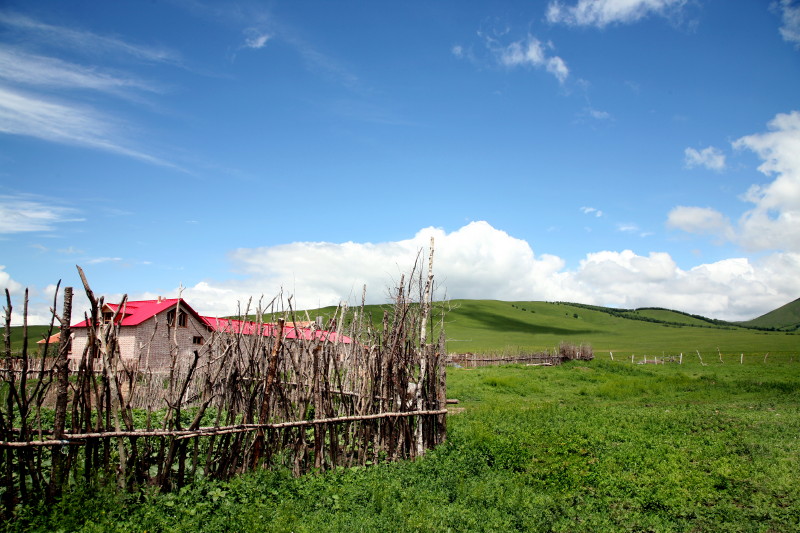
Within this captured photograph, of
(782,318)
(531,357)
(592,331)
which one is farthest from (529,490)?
(782,318)

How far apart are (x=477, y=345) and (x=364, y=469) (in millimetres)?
62431

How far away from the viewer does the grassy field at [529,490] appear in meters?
5.91

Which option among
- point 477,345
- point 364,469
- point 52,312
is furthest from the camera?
point 477,345

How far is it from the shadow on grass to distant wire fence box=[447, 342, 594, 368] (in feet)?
154

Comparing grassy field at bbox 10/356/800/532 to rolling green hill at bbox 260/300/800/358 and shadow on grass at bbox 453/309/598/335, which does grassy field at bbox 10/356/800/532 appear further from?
shadow on grass at bbox 453/309/598/335

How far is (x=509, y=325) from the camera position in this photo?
93688 mm

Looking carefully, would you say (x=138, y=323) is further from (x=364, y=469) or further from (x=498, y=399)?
(x=364, y=469)

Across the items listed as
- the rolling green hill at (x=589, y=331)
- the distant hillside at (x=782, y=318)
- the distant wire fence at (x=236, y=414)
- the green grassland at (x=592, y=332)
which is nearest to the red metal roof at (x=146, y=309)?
the rolling green hill at (x=589, y=331)

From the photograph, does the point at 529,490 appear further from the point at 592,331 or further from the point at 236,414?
the point at 592,331

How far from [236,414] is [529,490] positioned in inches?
179

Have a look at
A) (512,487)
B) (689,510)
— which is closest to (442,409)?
(512,487)

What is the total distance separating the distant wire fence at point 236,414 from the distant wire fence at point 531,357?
99.5 ft

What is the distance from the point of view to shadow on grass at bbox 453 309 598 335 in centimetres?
8962

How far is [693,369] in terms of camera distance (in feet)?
115
